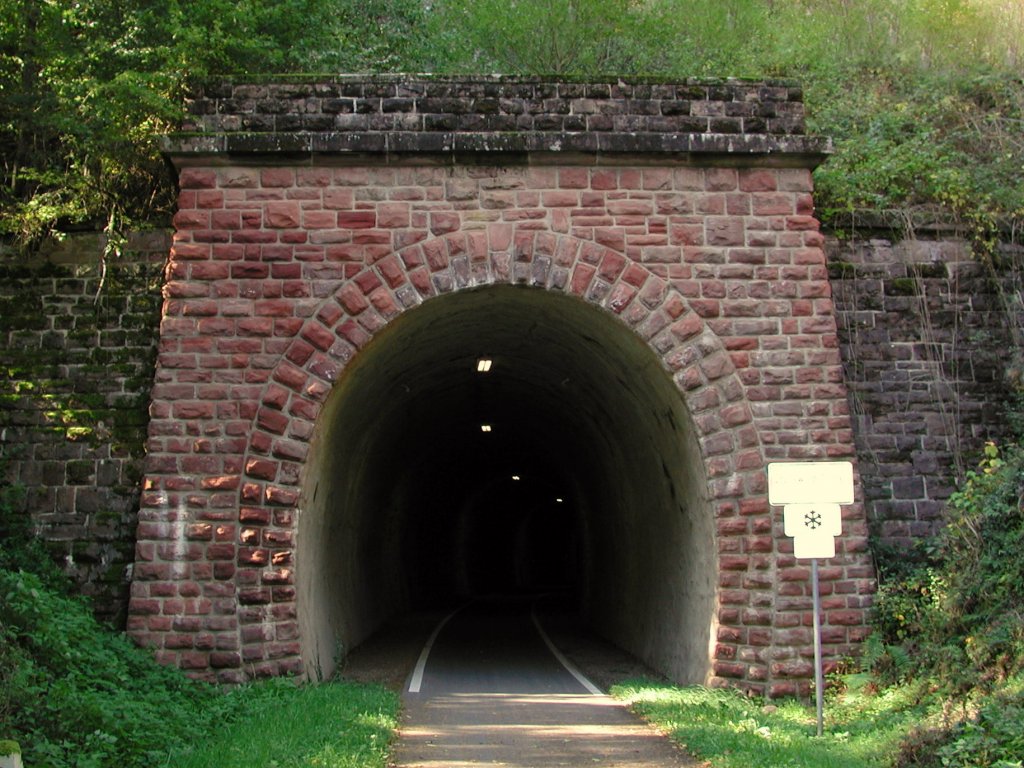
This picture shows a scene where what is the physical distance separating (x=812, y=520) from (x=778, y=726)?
1758mm

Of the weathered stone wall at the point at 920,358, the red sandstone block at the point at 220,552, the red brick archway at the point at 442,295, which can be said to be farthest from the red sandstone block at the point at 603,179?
the red sandstone block at the point at 220,552

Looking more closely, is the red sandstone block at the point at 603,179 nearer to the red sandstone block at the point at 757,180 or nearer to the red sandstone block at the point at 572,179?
the red sandstone block at the point at 572,179

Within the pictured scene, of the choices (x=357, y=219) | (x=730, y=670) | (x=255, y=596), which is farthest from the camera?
(x=357, y=219)

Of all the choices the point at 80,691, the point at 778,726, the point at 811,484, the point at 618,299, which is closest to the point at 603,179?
the point at 618,299

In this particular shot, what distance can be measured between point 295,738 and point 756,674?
190 inches

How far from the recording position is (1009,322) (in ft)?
45.0

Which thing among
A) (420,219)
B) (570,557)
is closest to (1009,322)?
(420,219)

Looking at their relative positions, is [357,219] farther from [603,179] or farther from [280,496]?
[280,496]

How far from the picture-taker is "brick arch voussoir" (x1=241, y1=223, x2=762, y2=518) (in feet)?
36.3

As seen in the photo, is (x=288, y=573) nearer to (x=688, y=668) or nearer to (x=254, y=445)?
(x=254, y=445)

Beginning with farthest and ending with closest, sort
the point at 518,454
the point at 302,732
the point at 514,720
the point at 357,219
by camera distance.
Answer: the point at 518,454
the point at 357,219
the point at 514,720
the point at 302,732

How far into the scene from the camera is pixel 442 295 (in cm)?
1134

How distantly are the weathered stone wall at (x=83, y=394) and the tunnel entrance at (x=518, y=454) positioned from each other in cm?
218

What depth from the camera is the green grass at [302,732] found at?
743 cm
